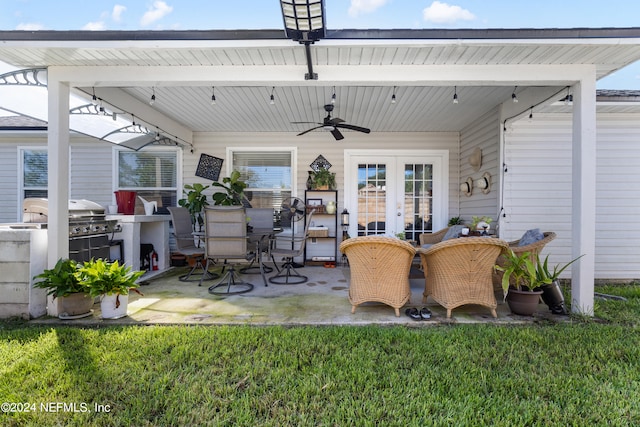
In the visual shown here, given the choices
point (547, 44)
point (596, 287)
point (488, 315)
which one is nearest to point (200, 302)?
point (488, 315)

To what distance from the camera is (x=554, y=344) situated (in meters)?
2.53

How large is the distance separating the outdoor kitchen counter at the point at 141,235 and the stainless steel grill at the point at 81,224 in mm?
369

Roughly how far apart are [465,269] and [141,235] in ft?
17.1

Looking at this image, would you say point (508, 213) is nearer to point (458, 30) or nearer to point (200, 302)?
point (458, 30)

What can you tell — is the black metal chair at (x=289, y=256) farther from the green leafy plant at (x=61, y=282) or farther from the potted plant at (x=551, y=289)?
the potted plant at (x=551, y=289)

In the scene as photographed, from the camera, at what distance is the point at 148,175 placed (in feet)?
21.1

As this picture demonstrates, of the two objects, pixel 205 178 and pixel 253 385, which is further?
pixel 205 178

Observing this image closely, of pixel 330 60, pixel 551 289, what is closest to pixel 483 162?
pixel 551 289

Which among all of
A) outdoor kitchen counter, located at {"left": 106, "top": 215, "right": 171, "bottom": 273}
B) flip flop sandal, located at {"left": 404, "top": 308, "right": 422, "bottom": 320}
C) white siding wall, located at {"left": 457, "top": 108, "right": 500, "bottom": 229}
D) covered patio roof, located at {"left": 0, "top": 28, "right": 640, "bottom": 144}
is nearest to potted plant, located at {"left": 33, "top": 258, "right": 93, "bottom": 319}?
outdoor kitchen counter, located at {"left": 106, "top": 215, "right": 171, "bottom": 273}

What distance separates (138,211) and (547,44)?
6.72m

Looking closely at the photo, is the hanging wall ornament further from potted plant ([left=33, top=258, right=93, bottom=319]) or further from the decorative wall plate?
potted plant ([left=33, top=258, right=93, bottom=319])

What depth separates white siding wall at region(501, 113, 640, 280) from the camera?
15.6 feet

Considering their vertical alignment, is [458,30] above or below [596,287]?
A: above

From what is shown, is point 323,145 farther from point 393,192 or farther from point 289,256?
point 289,256
